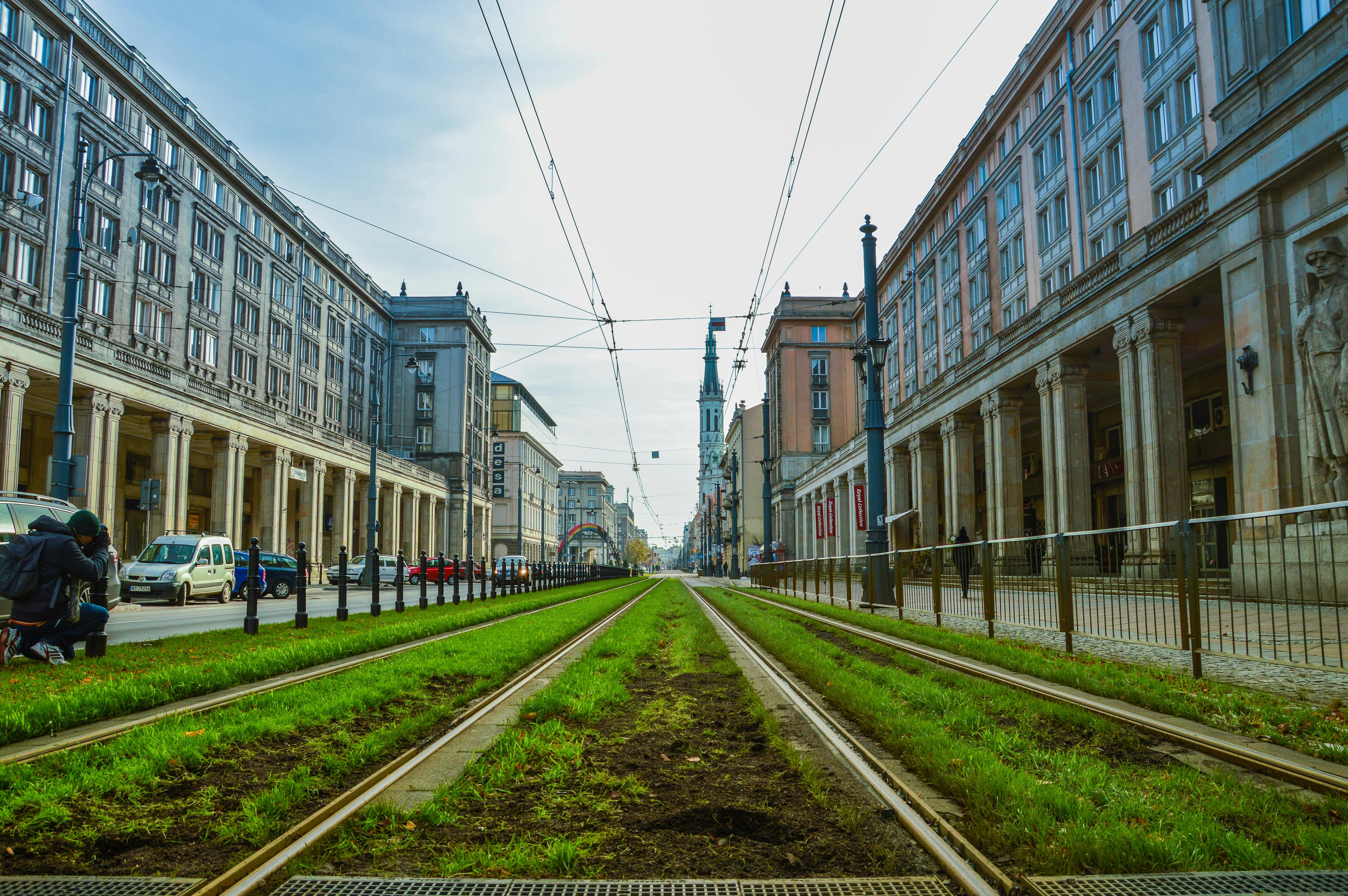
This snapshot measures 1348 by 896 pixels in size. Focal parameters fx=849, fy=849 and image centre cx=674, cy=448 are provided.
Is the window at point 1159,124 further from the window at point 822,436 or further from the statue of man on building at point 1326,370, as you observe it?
the window at point 822,436

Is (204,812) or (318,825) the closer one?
(318,825)

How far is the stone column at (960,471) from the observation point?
109 feet

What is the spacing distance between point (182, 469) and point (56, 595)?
31.4m

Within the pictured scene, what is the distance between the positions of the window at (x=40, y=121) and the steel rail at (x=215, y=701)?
33.3 metres

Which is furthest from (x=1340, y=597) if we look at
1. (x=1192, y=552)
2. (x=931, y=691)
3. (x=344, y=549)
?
(x=344, y=549)

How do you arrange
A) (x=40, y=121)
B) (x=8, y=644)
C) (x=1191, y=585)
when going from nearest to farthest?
(x=1191, y=585), (x=8, y=644), (x=40, y=121)

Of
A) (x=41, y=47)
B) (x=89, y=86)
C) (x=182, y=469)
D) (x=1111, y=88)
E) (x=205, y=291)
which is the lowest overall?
(x=182, y=469)

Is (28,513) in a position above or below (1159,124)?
below

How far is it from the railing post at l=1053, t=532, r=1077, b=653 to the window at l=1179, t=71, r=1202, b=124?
20.7m

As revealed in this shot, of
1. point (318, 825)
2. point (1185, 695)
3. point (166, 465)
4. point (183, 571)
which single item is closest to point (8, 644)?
point (318, 825)

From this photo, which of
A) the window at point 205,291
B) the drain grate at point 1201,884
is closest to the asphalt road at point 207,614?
the drain grate at point 1201,884

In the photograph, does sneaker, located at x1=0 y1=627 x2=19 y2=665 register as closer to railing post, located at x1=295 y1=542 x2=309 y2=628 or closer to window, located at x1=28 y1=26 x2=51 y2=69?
railing post, located at x1=295 y1=542 x2=309 y2=628

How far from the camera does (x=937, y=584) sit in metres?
13.8

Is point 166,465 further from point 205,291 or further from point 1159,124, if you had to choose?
point 1159,124
